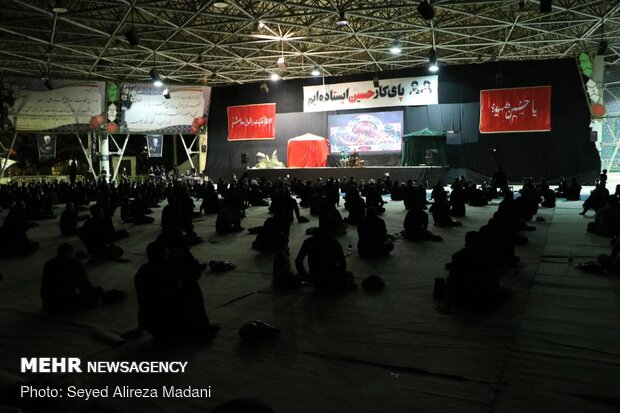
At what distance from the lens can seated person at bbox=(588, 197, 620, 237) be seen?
852 cm

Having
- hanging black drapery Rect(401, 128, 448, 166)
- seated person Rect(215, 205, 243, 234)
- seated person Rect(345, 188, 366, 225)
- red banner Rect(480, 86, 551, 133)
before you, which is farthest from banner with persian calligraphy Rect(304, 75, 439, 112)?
seated person Rect(215, 205, 243, 234)

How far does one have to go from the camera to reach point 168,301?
3879 millimetres

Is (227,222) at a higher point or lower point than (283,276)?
higher

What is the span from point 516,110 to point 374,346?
66.3 feet

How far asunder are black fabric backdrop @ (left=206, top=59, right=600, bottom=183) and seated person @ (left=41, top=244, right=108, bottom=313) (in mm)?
19754

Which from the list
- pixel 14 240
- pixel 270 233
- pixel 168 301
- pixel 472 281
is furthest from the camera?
pixel 14 240

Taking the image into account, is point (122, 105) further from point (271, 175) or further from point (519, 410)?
point (519, 410)

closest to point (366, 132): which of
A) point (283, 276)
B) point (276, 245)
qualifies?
point (276, 245)

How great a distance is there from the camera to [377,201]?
12.4 meters

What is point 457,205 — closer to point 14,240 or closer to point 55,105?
point 14,240
